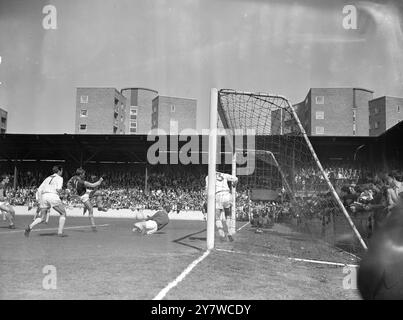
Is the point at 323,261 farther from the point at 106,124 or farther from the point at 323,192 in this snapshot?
the point at 106,124

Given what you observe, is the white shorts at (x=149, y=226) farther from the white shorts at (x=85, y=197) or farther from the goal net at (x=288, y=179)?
the goal net at (x=288, y=179)

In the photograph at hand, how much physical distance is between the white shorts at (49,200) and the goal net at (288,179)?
13.7ft

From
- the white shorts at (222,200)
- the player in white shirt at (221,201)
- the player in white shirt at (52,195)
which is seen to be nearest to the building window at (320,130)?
the player in white shirt at (221,201)

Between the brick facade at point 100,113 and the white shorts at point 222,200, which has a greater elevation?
the brick facade at point 100,113

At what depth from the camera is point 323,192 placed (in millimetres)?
10672

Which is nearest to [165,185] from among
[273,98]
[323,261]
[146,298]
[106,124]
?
[106,124]

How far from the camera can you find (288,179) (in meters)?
11.6

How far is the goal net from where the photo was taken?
24.8 feet

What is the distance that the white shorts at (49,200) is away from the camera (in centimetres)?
898

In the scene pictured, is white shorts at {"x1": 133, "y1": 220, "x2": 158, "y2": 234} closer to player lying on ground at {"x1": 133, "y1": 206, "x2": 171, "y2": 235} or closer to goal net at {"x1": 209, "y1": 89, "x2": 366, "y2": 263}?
player lying on ground at {"x1": 133, "y1": 206, "x2": 171, "y2": 235}

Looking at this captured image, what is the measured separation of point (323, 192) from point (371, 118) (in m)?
17.2

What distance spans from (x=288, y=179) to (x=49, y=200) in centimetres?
659

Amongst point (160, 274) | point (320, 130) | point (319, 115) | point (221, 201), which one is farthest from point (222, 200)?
point (320, 130)
